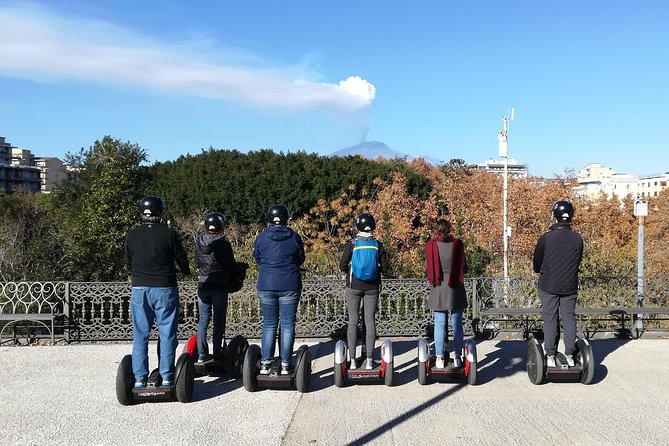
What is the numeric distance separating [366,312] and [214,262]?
1747mm

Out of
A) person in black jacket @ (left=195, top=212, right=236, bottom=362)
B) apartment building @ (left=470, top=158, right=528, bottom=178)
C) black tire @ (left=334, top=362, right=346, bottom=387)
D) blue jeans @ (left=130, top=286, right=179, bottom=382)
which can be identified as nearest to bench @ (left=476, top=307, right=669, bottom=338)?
black tire @ (left=334, top=362, right=346, bottom=387)

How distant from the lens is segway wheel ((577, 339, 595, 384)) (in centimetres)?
640

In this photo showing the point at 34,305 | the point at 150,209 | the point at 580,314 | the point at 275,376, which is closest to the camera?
the point at 150,209

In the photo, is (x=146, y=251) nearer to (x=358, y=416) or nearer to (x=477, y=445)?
(x=358, y=416)

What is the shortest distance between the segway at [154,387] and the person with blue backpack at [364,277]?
1790 mm

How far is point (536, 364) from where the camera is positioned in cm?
646

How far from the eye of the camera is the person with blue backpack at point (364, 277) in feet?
21.2

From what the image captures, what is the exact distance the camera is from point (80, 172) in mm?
38625

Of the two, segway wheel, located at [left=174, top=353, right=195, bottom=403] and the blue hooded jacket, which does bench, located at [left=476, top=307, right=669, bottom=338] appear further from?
segway wheel, located at [left=174, top=353, right=195, bottom=403]

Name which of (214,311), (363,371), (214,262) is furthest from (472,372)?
(214,262)

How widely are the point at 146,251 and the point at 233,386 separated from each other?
1888 millimetres

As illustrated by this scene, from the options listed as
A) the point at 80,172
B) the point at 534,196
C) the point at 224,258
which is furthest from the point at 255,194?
the point at 224,258

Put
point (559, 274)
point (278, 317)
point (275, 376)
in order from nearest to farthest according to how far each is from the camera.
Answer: point (275, 376), point (278, 317), point (559, 274)

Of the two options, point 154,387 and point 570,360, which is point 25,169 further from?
point 570,360
